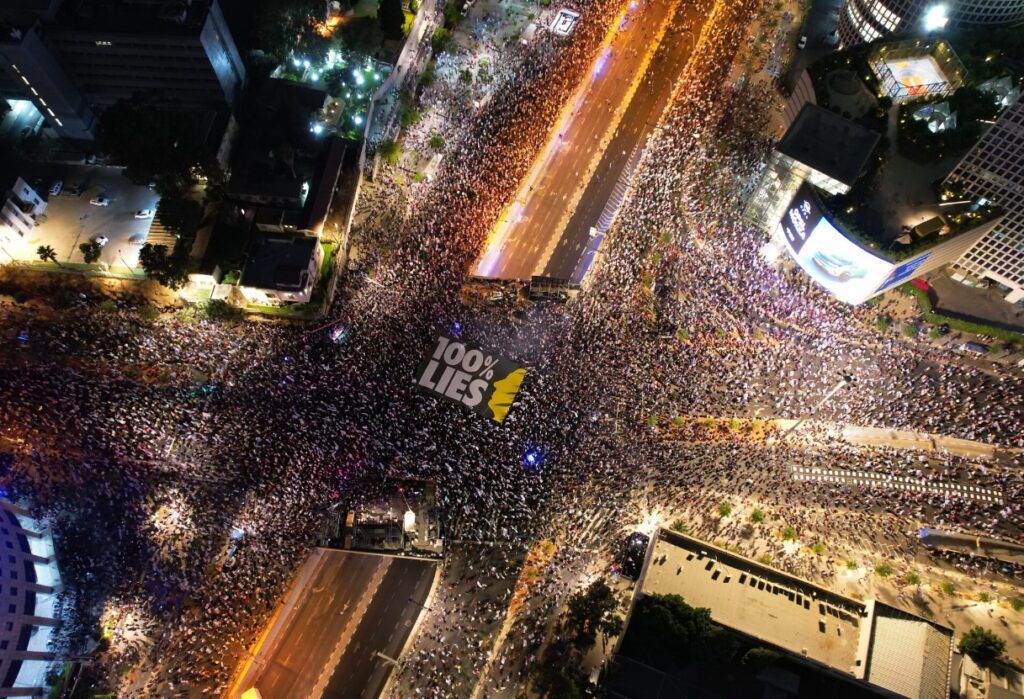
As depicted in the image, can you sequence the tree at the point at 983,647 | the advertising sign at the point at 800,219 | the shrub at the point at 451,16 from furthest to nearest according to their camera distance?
1. the shrub at the point at 451,16
2. the advertising sign at the point at 800,219
3. the tree at the point at 983,647

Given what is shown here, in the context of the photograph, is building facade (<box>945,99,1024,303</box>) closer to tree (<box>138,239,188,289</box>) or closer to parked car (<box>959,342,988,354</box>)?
parked car (<box>959,342,988,354</box>)

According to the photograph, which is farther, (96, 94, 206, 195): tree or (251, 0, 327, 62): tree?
(251, 0, 327, 62): tree

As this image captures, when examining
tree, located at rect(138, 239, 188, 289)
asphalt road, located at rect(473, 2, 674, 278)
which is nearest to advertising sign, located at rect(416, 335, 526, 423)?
asphalt road, located at rect(473, 2, 674, 278)

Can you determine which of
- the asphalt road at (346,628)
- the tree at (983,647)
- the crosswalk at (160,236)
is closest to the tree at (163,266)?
the crosswalk at (160,236)

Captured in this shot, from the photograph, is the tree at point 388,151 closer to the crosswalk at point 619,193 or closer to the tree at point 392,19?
the tree at point 392,19

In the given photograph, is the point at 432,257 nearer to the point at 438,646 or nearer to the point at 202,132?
the point at 202,132

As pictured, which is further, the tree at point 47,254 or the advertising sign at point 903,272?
the tree at point 47,254
